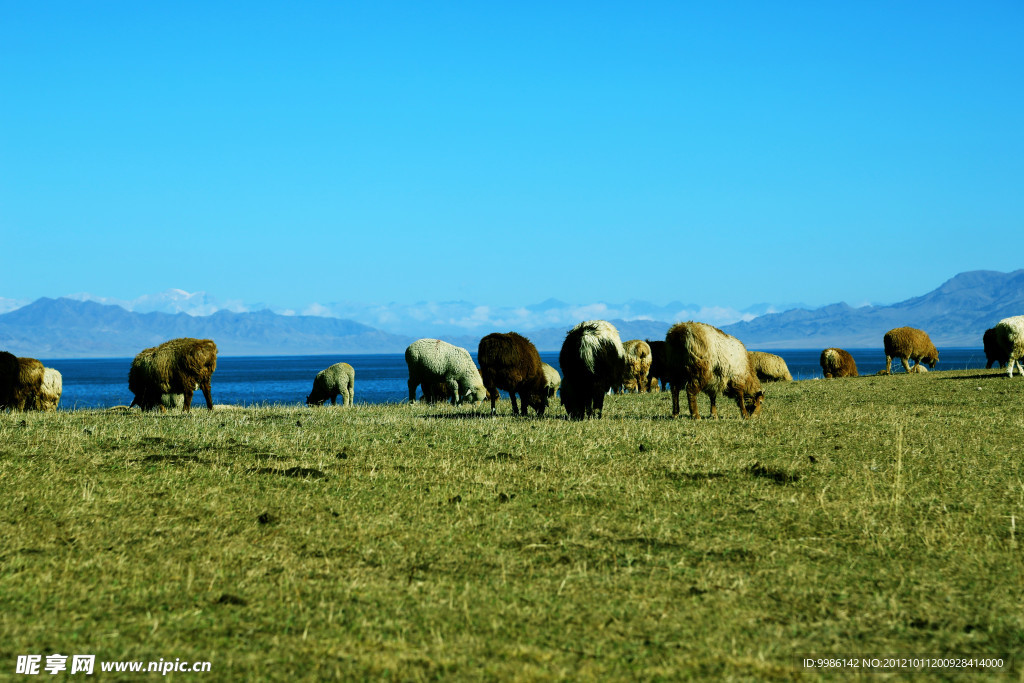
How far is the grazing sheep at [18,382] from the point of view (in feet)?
82.8

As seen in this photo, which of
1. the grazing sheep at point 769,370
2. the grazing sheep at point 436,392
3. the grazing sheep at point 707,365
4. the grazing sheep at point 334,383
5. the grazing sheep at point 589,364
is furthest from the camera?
the grazing sheep at point 769,370

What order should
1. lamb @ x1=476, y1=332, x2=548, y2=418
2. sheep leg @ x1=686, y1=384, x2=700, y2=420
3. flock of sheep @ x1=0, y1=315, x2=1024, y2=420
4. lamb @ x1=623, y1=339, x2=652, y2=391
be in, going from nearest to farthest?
sheep leg @ x1=686, y1=384, x2=700, y2=420 < flock of sheep @ x1=0, y1=315, x2=1024, y2=420 < lamb @ x1=476, y1=332, x2=548, y2=418 < lamb @ x1=623, y1=339, x2=652, y2=391

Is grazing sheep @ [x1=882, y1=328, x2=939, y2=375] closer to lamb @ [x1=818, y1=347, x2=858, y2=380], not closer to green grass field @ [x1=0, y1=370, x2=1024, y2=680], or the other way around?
lamb @ [x1=818, y1=347, x2=858, y2=380]

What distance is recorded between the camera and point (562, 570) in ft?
26.6

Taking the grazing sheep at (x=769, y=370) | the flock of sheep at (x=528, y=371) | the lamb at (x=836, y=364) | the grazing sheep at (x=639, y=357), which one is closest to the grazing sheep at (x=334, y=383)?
the flock of sheep at (x=528, y=371)

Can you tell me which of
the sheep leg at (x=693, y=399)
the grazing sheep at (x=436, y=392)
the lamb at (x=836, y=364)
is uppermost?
the lamb at (x=836, y=364)

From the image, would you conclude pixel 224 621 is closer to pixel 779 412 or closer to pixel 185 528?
pixel 185 528

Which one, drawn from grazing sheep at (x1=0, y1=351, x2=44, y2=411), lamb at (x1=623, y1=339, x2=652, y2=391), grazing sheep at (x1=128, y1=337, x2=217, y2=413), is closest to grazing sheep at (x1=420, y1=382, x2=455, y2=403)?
lamb at (x1=623, y1=339, x2=652, y2=391)

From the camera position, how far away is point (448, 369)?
3109 centimetres

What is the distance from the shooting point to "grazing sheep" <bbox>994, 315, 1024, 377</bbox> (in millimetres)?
30922

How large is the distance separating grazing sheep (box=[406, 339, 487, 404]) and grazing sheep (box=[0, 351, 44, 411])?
11.7m

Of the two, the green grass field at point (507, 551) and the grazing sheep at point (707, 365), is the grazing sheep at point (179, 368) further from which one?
the grazing sheep at point (707, 365)

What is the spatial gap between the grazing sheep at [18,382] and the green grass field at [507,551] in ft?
39.3

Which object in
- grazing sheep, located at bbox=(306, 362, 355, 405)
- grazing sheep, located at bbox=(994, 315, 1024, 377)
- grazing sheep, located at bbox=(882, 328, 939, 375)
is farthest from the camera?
grazing sheep, located at bbox=(882, 328, 939, 375)
